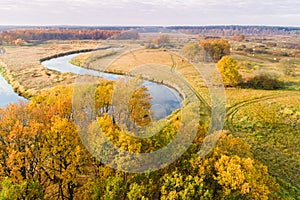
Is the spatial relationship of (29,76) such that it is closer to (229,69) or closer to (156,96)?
(156,96)

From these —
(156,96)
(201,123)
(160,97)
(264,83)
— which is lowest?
(264,83)

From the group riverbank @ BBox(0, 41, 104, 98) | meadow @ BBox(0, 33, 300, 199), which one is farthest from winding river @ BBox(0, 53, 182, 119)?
meadow @ BBox(0, 33, 300, 199)

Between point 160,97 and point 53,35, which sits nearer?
point 160,97

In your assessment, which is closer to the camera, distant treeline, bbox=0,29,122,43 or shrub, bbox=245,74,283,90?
shrub, bbox=245,74,283,90

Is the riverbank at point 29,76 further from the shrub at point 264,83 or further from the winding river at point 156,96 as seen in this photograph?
the shrub at point 264,83

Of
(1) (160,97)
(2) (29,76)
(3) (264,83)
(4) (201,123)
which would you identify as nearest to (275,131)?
(1) (160,97)

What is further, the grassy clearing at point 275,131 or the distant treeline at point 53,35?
the distant treeline at point 53,35

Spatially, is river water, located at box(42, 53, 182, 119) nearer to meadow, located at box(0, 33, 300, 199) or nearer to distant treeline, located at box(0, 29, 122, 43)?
meadow, located at box(0, 33, 300, 199)

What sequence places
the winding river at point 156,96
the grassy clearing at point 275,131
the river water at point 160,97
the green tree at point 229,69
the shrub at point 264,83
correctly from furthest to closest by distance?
the shrub at point 264,83
the green tree at point 229,69
the winding river at point 156,96
the river water at point 160,97
the grassy clearing at point 275,131

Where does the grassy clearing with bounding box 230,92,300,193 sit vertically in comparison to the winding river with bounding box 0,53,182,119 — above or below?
below

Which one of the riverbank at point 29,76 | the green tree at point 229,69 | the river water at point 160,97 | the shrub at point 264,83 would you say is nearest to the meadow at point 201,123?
the riverbank at point 29,76

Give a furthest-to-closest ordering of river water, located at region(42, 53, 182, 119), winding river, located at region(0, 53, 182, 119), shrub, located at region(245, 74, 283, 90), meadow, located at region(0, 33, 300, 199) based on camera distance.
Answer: shrub, located at region(245, 74, 283, 90) < winding river, located at region(0, 53, 182, 119) < river water, located at region(42, 53, 182, 119) < meadow, located at region(0, 33, 300, 199)
